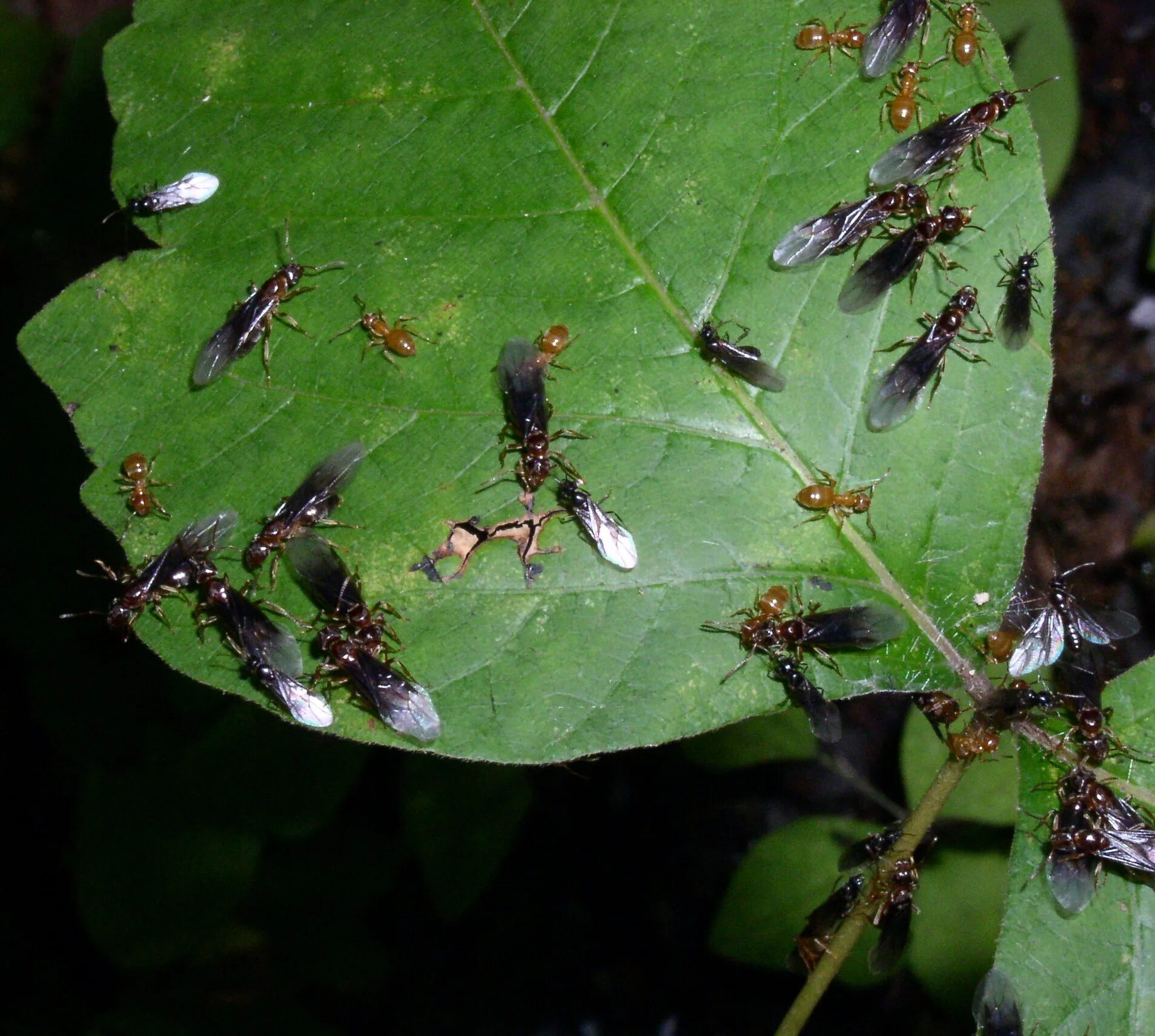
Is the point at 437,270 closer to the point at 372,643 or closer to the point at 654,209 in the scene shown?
the point at 654,209

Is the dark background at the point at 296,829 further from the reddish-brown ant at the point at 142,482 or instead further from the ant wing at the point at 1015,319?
the ant wing at the point at 1015,319

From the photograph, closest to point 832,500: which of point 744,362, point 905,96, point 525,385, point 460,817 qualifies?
point 744,362

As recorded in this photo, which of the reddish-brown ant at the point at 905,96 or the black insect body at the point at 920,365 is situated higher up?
the reddish-brown ant at the point at 905,96

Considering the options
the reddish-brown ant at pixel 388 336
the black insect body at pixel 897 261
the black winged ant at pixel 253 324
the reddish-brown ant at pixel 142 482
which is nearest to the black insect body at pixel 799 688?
the black insect body at pixel 897 261

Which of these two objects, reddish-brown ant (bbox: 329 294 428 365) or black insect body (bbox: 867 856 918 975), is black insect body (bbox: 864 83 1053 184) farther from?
black insect body (bbox: 867 856 918 975)

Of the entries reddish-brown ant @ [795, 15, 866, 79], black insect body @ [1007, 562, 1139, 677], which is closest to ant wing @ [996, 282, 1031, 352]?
reddish-brown ant @ [795, 15, 866, 79]

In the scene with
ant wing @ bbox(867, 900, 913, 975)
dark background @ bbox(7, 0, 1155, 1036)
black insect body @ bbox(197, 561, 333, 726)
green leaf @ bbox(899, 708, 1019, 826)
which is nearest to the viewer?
black insect body @ bbox(197, 561, 333, 726)
